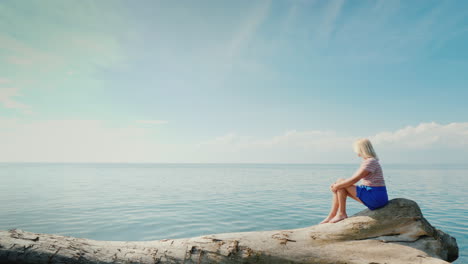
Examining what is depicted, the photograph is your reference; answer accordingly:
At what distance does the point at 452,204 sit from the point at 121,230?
22.9m

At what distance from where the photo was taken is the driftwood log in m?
3.60

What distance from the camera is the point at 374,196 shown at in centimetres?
527

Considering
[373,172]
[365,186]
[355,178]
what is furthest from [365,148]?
[365,186]

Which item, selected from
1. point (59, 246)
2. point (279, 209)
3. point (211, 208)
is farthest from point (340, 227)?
point (211, 208)

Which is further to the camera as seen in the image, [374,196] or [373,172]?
[373,172]

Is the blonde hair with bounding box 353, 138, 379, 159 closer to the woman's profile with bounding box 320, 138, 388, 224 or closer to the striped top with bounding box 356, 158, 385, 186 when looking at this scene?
the woman's profile with bounding box 320, 138, 388, 224

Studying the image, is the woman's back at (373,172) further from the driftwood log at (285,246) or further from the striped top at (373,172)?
the driftwood log at (285,246)

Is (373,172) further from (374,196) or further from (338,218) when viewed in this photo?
(338,218)

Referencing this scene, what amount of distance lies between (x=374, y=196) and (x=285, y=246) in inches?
94.1

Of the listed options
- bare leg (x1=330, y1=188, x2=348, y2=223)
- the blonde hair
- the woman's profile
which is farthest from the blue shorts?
the blonde hair

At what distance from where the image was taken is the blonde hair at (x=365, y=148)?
5.55 meters

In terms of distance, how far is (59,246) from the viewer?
3658 millimetres

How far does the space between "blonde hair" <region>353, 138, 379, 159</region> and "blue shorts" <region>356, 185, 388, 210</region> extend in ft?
2.35

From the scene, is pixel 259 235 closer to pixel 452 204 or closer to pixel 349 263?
pixel 349 263
